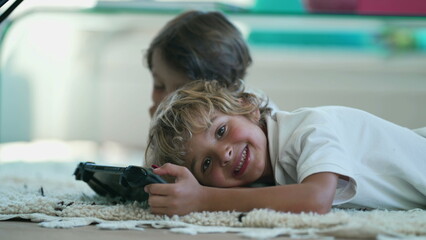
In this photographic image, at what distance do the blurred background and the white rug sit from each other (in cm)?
109

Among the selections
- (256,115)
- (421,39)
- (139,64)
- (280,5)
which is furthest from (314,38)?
(256,115)

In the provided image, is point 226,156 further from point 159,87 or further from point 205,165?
A: point 159,87

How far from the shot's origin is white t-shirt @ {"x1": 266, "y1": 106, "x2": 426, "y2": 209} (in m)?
1.09

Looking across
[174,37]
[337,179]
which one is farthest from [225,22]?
[337,179]

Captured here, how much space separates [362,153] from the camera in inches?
45.4

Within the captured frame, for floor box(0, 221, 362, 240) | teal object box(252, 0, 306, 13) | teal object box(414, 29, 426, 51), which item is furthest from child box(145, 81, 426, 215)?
teal object box(252, 0, 306, 13)

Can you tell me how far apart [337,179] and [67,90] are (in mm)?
1745

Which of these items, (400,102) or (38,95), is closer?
(400,102)

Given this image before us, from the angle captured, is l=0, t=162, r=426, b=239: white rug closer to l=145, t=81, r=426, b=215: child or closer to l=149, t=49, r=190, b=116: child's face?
l=145, t=81, r=426, b=215: child

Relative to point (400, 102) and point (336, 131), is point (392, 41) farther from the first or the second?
point (336, 131)

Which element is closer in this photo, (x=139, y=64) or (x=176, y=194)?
(x=176, y=194)

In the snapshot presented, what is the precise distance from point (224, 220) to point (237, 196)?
0.08 meters

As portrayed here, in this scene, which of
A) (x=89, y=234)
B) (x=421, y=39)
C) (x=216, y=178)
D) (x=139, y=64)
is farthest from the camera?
(x=139, y=64)

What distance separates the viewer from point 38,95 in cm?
255
